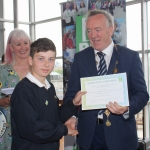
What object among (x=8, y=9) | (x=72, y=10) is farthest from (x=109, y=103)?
(x=8, y=9)

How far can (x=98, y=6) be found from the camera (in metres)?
4.96

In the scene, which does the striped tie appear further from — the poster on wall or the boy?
Answer: the poster on wall

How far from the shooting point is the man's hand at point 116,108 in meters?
1.96

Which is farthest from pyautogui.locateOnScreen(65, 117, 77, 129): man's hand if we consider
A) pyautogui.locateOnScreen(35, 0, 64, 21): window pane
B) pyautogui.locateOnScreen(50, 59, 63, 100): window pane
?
pyautogui.locateOnScreen(35, 0, 64, 21): window pane

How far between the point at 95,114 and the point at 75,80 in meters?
0.39

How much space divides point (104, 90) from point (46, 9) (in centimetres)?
734

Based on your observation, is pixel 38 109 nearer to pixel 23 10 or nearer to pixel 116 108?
pixel 116 108

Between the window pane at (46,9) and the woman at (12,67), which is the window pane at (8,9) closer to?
the window pane at (46,9)

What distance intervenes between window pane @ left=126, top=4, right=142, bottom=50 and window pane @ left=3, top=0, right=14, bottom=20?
4.92 metres

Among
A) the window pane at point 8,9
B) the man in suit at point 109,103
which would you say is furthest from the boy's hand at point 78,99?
the window pane at point 8,9

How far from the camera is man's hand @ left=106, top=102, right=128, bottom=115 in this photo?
196 centimetres

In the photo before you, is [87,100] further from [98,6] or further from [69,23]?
[69,23]

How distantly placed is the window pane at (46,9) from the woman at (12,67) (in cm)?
536

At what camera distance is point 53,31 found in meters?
8.63
